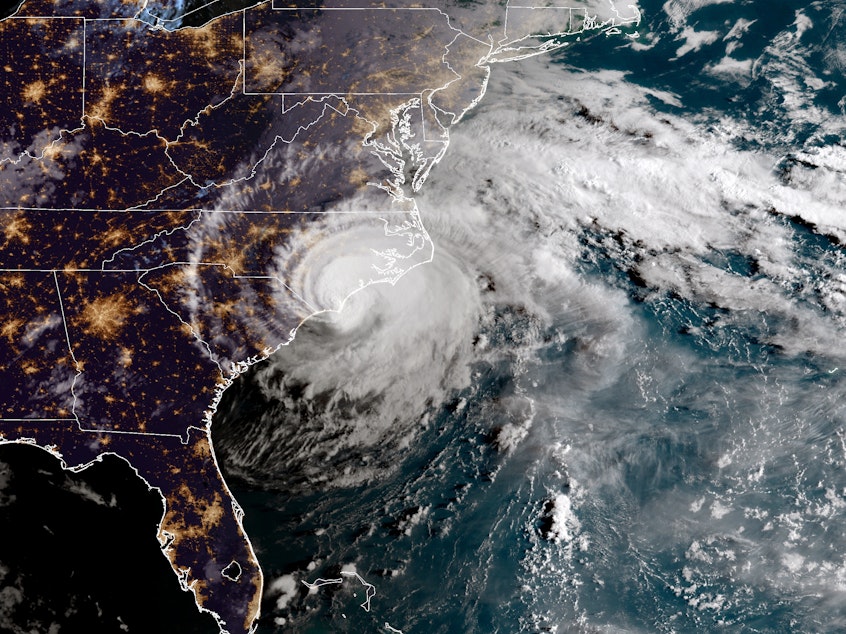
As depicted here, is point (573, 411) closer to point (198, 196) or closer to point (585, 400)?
point (585, 400)

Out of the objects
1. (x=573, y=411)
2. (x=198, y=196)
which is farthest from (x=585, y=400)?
(x=198, y=196)

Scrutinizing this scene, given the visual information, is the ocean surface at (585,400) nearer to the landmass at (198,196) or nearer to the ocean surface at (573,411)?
the ocean surface at (573,411)

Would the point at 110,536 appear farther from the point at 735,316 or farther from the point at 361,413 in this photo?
the point at 735,316

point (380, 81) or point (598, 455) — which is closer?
point (598, 455)

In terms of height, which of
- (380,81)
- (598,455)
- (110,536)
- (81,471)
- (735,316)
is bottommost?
(110,536)

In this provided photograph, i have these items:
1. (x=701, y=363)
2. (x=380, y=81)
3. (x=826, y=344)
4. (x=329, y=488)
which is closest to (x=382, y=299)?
(x=329, y=488)

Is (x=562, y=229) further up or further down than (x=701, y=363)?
further up

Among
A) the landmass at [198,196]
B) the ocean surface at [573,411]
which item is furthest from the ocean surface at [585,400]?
the landmass at [198,196]
